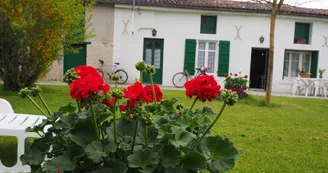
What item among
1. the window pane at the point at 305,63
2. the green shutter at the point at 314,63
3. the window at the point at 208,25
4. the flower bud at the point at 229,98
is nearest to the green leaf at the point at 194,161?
the flower bud at the point at 229,98

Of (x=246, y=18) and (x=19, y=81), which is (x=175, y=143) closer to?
(x=19, y=81)

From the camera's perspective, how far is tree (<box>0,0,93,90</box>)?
28.8 ft

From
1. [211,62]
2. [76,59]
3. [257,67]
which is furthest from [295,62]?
[76,59]

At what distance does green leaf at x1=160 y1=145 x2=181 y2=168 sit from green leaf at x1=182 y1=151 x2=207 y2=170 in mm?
53

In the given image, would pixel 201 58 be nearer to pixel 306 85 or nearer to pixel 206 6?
pixel 206 6

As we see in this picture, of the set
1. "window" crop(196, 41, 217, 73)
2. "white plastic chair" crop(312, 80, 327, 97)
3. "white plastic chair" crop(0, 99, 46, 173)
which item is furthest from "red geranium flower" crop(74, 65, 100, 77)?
"window" crop(196, 41, 217, 73)

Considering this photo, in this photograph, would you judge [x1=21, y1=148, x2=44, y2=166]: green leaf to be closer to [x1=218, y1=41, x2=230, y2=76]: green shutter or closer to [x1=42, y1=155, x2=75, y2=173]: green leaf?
[x1=42, y1=155, x2=75, y2=173]: green leaf

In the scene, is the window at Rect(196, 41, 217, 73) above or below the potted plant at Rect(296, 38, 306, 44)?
below

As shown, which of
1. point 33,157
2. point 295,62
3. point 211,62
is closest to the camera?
point 33,157

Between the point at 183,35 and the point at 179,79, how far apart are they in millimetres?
2057

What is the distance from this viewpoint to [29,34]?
9000 millimetres

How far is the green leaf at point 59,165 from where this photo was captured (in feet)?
4.48

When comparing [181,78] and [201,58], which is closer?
[181,78]

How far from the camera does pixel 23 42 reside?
30.0 feet
